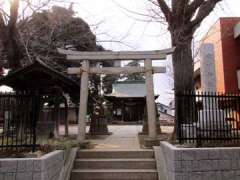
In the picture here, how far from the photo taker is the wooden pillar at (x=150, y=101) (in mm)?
9078

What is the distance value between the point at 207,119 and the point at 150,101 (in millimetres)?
1900

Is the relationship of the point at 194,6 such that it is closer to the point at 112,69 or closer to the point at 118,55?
the point at 118,55

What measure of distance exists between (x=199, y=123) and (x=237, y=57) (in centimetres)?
1221

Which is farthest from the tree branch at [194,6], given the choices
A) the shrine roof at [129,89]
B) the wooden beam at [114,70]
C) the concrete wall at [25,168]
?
the shrine roof at [129,89]

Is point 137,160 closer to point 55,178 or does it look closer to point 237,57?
point 55,178

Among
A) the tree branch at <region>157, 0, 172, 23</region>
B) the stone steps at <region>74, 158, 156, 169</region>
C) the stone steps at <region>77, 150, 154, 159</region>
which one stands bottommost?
Answer: the stone steps at <region>74, 158, 156, 169</region>

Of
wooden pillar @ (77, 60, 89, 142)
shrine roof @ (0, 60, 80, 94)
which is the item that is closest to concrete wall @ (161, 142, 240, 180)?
wooden pillar @ (77, 60, 89, 142)

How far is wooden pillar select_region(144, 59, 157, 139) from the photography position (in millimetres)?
9078

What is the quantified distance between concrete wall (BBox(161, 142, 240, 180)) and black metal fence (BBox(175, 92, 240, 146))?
33.0 inches

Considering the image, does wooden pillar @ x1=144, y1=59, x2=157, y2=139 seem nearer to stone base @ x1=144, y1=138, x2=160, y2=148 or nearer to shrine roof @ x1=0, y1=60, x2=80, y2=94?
stone base @ x1=144, y1=138, x2=160, y2=148

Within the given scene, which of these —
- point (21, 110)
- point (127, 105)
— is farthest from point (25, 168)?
point (127, 105)

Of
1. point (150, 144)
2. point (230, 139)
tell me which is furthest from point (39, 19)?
point (230, 139)

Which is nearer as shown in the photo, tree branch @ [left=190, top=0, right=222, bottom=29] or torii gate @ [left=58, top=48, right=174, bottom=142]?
torii gate @ [left=58, top=48, right=174, bottom=142]

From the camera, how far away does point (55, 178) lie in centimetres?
657
